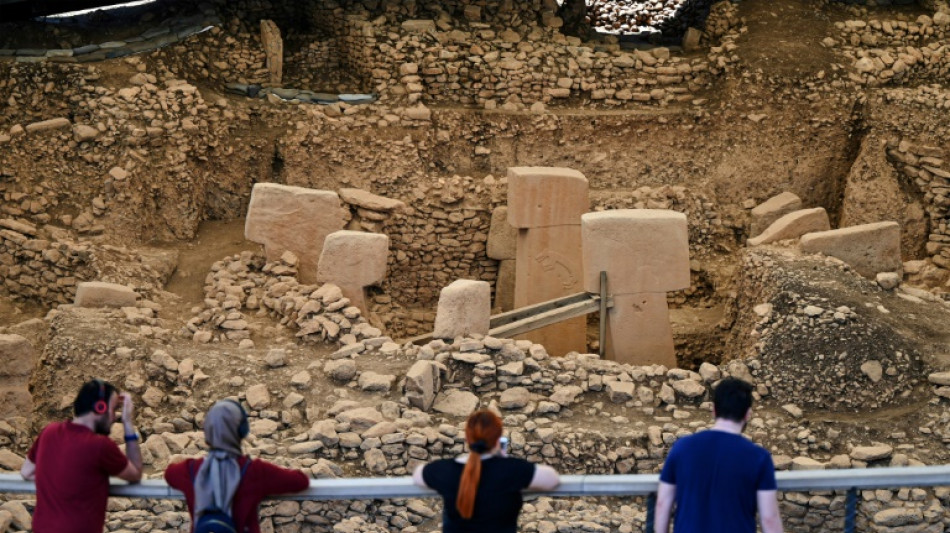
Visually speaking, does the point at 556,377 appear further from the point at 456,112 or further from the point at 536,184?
the point at 456,112

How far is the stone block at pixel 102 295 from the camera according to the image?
12.9m

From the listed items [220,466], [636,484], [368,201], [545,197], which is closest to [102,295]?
[368,201]

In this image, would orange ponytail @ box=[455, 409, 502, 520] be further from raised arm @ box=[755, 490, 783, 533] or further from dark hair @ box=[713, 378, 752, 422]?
raised arm @ box=[755, 490, 783, 533]

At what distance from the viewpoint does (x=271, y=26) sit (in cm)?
1662

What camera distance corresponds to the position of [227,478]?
6812mm

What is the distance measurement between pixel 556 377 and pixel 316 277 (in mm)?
3065

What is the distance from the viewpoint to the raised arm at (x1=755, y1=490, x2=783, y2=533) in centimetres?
670

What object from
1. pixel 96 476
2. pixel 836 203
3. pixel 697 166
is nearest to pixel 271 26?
pixel 697 166

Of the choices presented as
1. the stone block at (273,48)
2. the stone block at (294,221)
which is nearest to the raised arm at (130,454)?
the stone block at (294,221)

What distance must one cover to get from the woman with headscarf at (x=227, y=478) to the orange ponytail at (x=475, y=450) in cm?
70

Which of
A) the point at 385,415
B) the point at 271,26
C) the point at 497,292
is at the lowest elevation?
the point at 497,292

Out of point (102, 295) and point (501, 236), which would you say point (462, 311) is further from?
point (501, 236)

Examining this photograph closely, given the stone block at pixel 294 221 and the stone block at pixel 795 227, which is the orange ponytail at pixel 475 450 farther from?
the stone block at pixel 795 227

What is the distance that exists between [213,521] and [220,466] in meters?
0.25
